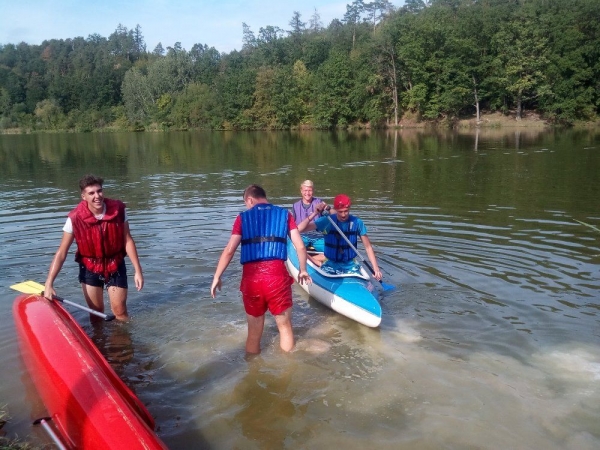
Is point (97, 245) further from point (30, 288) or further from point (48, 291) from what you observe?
point (30, 288)

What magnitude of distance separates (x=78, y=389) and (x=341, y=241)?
14.1 ft

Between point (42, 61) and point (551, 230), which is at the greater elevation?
point (42, 61)

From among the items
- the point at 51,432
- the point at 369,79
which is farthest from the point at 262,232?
the point at 369,79

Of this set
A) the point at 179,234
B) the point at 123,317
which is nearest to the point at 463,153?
the point at 179,234

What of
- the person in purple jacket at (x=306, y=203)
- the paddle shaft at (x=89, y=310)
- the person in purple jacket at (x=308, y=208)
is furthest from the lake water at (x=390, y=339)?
the person in purple jacket at (x=306, y=203)

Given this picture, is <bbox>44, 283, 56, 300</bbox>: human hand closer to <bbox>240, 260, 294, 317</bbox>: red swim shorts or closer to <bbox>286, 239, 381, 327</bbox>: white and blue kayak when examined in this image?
<bbox>240, 260, 294, 317</bbox>: red swim shorts

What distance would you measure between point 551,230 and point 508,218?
1.35m

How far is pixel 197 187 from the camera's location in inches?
713

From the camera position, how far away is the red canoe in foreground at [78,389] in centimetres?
342

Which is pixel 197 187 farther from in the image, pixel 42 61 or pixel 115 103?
pixel 42 61

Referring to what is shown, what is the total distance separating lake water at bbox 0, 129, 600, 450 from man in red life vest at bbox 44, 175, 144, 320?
0.73 m

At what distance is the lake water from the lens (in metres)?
4.34

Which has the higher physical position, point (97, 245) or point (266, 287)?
point (97, 245)

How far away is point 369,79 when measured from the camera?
57.0m
